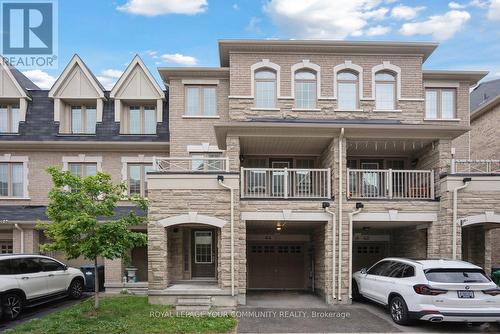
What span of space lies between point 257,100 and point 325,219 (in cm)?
565

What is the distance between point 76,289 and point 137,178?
5.19m

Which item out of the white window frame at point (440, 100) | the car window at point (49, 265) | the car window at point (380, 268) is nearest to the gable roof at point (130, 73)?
the car window at point (49, 265)

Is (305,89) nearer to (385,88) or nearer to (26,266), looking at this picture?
(385,88)

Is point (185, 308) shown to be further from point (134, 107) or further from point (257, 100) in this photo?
point (134, 107)

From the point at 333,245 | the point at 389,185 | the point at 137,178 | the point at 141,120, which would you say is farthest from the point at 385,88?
the point at 137,178

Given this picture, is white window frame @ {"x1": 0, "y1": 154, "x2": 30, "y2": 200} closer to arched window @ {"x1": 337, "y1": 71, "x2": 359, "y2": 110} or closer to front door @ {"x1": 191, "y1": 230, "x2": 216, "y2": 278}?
front door @ {"x1": 191, "y1": 230, "x2": 216, "y2": 278}

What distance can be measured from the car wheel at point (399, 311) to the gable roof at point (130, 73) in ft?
39.8

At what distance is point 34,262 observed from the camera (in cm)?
1145

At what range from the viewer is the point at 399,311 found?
9.34 m

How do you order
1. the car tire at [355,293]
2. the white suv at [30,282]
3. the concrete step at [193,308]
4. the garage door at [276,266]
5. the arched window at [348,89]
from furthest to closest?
the garage door at [276,266] < the arched window at [348,89] < the car tire at [355,293] < the concrete step at [193,308] < the white suv at [30,282]

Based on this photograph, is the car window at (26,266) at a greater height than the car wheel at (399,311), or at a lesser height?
greater

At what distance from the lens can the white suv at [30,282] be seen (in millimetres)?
10078

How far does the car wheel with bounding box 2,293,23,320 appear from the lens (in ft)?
32.6

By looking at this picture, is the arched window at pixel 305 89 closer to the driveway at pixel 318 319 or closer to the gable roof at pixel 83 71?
the driveway at pixel 318 319
